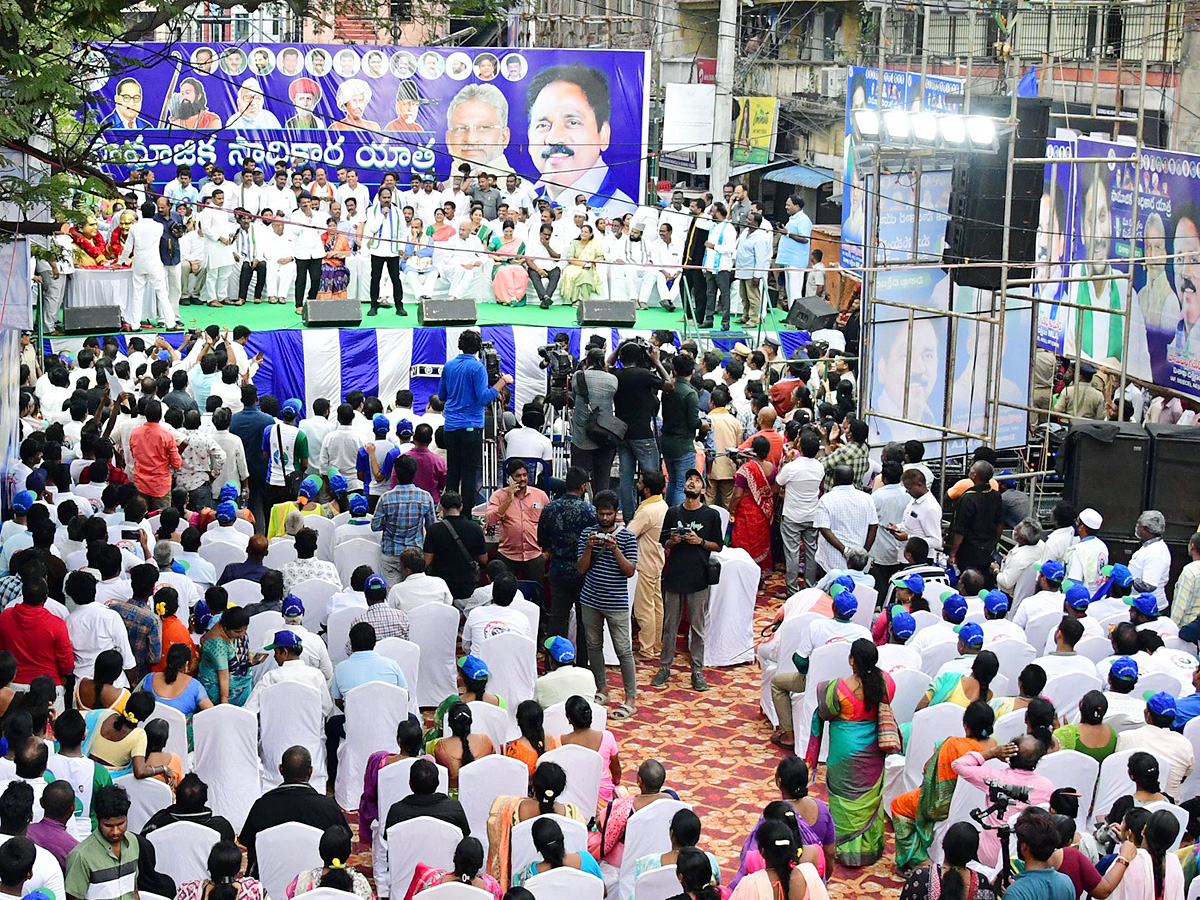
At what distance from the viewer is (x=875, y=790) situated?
8.41m

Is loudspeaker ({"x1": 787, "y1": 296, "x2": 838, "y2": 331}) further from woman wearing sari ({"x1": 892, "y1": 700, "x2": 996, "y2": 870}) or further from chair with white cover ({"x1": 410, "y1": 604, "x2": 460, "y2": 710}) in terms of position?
woman wearing sari ({"x1": 892, "y1": 700, "x2": 996, "y2": 870})

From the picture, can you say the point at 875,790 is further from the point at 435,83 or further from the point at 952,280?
the point at 435,83

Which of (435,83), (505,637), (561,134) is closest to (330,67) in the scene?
(435,83)

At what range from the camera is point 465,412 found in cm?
1318

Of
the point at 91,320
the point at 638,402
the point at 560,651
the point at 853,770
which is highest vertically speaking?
the point at 91,320

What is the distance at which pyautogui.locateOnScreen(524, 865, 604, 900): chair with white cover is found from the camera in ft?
21.0

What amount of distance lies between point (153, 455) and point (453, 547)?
10.5 feet

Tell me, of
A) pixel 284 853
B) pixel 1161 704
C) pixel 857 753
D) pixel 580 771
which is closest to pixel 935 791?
pixel 857 753

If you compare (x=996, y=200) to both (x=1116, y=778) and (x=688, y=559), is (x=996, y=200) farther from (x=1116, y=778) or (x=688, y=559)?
(x=1116, y=778)

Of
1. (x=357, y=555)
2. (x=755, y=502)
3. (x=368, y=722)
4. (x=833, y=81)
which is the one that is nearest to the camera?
(x=368, y=722)

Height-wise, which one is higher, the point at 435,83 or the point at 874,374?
the point at 435,83

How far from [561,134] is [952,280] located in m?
11.2

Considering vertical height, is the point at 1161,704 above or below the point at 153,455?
below

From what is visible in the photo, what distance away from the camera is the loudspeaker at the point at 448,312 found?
1844 cm
